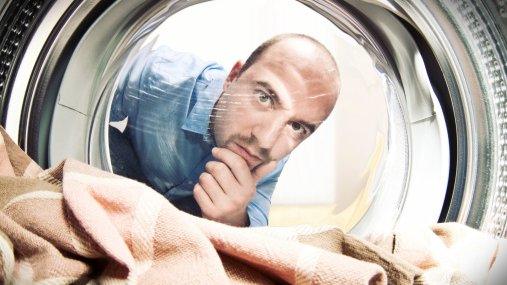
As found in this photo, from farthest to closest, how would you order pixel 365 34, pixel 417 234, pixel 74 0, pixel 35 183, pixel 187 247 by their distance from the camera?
pixel 365 34 → pixel 74 0 → pixel 417 234 → pixel 35 183 → pixel 187 247

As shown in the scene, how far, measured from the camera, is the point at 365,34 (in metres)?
1.07

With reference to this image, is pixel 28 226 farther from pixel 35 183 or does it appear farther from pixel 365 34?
pixel 365 34

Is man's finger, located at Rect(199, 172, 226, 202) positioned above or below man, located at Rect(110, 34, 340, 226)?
below

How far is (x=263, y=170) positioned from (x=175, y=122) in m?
0.18

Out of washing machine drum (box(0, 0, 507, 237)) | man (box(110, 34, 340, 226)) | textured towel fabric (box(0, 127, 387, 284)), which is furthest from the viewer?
man (box(110, 34, 340, 226))

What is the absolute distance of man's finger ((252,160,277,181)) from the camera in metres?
1.04

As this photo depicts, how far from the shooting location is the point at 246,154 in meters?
1.03

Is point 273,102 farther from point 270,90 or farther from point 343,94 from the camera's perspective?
point 343,94

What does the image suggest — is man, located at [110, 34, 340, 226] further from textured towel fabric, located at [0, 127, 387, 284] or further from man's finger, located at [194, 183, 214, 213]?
textured towel fabric, located at [0, 127, 387, 284]

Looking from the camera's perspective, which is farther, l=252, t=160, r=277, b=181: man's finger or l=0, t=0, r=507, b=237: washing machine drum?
l=252, t=160, r=277, b=181: man's finger

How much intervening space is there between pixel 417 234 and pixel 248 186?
335 millimetres

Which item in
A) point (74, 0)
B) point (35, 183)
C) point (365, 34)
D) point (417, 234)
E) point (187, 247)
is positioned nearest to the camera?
point (187, 247)

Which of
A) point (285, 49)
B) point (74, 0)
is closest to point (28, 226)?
point (74, 0)

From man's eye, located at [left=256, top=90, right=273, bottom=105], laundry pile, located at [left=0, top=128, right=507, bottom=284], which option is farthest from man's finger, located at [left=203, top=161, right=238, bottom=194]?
laundry pile, located at [left=0, top=128, right=507, bottom=284]
